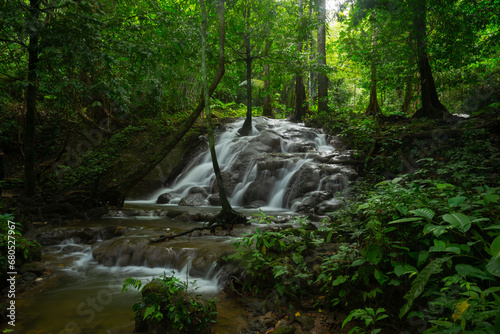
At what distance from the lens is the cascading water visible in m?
9.12

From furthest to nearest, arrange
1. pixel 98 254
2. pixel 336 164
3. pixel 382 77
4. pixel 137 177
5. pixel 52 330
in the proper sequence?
pixel 382 77, pixel 336 164, pixel 137 177, pixel 98 254, pixel 52 330

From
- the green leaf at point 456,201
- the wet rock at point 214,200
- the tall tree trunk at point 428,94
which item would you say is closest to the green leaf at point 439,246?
the green leaf at point 456,201

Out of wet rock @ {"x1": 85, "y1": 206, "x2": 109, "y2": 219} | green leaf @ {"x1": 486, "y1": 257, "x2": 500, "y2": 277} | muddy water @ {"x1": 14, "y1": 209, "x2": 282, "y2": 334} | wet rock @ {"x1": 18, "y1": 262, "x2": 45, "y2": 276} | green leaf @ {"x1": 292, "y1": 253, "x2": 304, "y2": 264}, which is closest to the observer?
green leaf @ {"x1": 486, "y1": 257, "x2": 500, "y2": 277}

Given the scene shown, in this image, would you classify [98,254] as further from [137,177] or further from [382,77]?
[382,77]

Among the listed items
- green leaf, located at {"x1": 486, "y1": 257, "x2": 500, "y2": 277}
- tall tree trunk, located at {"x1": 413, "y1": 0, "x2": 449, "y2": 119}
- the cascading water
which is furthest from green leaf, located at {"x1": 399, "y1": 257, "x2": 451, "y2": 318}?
tall tree trunk, located at {"x1": 413, "y1": 0, "x2": 449, "y2": 119}

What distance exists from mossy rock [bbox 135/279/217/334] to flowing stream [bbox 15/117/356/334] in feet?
0.62

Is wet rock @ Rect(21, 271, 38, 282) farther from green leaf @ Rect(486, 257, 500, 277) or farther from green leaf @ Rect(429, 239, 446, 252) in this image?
green leaf @ Rect(486, 257, 500, 277)

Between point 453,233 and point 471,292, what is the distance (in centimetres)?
71

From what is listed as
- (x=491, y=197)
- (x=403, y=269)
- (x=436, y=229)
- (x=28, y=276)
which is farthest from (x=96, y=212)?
(x=491, y=197)

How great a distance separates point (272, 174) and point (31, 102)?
7.36m

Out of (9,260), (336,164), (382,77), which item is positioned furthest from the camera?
(382,77)

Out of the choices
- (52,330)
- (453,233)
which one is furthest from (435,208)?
(52,330)

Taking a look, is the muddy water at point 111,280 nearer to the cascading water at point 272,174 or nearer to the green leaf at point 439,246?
the green leaf at point 439,246

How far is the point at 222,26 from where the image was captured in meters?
6.72
